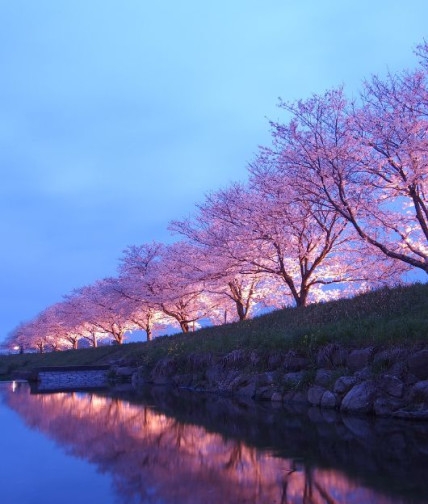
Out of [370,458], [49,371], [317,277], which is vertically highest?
[317,277]

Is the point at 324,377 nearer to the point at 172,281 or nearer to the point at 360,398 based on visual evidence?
the point at 360,398

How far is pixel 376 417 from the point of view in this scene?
8.87m

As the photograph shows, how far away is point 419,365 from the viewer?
8992mm

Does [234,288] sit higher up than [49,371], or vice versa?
[234,288]

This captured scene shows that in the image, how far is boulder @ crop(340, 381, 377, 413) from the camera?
30.2 ft

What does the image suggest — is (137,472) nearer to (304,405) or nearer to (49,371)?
(304,405)

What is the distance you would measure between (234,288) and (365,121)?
43.6ft

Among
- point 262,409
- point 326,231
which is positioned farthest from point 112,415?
point 326,231

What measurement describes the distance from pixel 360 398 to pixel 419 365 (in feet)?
4.28

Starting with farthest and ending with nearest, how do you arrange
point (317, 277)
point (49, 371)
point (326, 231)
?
point (49, 371) → point (317, 277) → point (326, 231)

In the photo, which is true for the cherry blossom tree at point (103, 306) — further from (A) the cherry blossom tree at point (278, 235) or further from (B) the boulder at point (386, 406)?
(B) the boulder at point (386, 406)

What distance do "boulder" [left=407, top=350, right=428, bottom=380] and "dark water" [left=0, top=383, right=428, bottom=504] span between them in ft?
4.05

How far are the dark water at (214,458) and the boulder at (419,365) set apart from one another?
1235mm

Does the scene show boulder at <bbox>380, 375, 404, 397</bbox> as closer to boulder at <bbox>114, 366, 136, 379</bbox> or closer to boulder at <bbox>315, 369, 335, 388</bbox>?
boulder at <bbox>315, 369, 335, 388</bbox>
